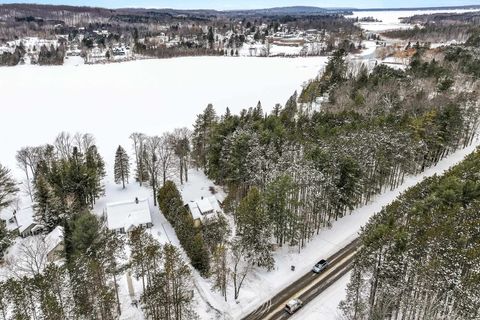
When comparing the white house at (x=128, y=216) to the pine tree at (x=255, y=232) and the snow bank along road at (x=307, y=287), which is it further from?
the snow bank along road at (x=307, y=287)

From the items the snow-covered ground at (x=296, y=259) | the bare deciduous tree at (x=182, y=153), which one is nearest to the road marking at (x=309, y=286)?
the snow-covered ground at (x=296, y=259)

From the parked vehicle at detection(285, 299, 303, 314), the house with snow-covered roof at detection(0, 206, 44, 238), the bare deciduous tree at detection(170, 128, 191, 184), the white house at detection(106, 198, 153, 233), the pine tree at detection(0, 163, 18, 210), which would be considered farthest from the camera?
the bare deciduous tree at detection(170, 128, 191, 184)

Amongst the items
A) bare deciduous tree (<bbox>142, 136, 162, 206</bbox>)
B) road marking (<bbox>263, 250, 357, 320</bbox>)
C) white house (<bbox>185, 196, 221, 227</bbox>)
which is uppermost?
bare deciduous tree (<bbox>142, 136, 162, 206</bbox>)

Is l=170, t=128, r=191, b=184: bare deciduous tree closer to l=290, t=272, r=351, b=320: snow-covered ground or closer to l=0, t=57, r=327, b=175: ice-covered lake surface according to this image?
l=0, t=57, r=327, b=175: ice-covered lake surface

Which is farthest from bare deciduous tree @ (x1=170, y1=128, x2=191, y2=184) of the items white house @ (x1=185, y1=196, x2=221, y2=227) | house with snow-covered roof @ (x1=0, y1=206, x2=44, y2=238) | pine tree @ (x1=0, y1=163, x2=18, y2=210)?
pine tree @ (x1=0, y1=163, x2=18, y2=210)

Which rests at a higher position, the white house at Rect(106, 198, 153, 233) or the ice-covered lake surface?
the ice-covered lake surface

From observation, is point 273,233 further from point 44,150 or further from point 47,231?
point 44,150
